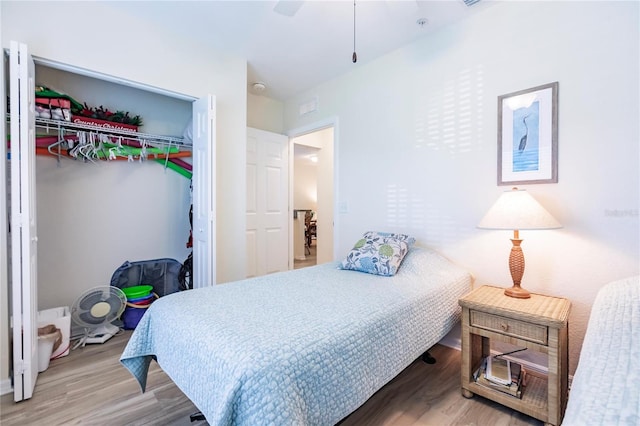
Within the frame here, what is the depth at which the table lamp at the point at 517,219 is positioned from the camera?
5.59ft

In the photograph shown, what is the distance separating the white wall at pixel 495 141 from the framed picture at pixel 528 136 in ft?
0.16

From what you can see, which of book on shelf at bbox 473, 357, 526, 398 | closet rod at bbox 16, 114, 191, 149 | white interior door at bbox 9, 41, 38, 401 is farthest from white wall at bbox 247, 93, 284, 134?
book on shelf at bbox 473, 357, 526, 398

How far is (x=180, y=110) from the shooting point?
10.8 feet

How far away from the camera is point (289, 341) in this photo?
3.64 feet

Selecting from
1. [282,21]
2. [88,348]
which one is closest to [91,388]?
[88,348]

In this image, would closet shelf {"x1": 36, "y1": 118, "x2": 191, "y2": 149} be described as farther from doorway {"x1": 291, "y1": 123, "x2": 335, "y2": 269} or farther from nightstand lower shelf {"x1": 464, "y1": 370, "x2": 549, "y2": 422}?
nightstand lower shelf {"x1": 464, "y1": 370, "x2": 549, "y2": 422}

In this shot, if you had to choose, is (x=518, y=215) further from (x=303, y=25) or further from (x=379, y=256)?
(x=303, y=25)

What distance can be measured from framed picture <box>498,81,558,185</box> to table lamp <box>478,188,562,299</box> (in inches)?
12.7

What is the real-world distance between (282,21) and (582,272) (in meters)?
2.79

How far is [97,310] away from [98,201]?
1.04 metres

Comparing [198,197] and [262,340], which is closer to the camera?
[262,340]

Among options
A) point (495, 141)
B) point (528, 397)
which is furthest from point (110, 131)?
point (528, 397)

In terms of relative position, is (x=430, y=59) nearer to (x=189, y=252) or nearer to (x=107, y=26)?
(x=107, y=26)

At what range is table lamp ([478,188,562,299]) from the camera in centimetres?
170
